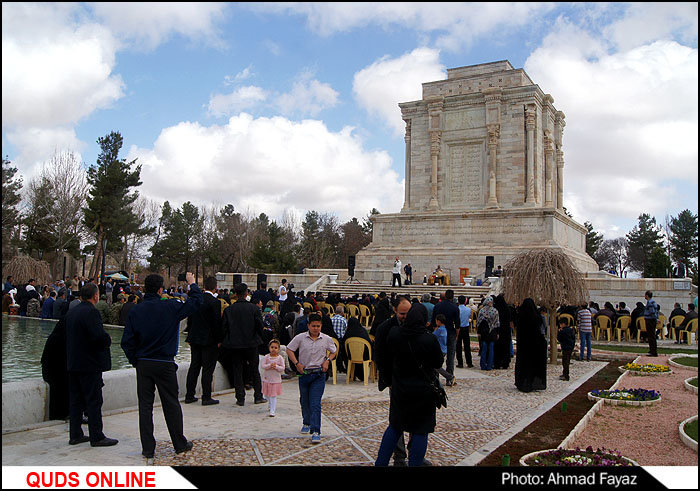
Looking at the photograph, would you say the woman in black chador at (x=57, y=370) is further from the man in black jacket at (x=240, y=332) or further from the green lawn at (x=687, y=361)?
the green lawn at (x=687, y=361)

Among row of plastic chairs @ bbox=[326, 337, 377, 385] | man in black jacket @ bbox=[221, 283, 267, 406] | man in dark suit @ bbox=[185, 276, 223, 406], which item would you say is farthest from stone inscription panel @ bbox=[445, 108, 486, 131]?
man in dark suit @ bbox=[185, 276, 223, 406]

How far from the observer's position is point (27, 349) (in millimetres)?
11320

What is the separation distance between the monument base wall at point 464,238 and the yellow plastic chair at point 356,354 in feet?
71.9

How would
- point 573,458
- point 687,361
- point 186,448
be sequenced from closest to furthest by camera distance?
point 573,458 → point 186,448 → point 687,361

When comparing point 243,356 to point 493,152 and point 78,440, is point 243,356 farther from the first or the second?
point 493,152

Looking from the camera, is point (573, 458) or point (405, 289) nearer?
point (573, 458)

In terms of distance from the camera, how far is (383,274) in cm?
3102

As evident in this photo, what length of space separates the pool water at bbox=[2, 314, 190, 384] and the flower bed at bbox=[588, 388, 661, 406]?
7171mm

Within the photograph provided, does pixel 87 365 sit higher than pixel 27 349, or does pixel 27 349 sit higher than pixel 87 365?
pixel 87 365

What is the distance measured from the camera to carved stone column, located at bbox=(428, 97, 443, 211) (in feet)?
121

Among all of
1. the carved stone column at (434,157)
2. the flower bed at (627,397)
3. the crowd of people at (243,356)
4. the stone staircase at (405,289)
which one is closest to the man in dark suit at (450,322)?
the crowd of people at (243,356)

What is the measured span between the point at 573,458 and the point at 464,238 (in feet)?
96.3

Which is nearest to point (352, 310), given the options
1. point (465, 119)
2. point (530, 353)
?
point (530, 353)

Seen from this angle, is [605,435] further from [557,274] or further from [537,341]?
[557,274]
